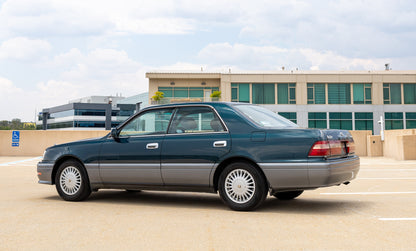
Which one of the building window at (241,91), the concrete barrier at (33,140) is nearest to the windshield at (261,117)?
the concrete barrier at (33,140)

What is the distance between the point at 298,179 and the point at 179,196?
2932 millimetres

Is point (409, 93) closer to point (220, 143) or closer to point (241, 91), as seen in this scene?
point (241, 91)

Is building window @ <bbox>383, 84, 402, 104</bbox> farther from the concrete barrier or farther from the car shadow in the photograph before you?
the car shadow

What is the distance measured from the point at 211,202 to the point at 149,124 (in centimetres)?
167

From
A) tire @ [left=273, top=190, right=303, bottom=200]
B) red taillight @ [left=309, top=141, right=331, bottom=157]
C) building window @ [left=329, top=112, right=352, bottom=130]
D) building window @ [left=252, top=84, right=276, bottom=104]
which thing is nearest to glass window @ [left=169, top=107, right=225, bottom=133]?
red taillight @ [left=309, top=141, right=331, bottom=157]

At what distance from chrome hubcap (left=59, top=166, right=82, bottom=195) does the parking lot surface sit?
244 mm

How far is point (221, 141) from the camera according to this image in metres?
6.17

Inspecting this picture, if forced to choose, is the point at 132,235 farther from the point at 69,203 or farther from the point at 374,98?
the point at 374,98

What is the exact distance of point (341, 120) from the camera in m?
48.8

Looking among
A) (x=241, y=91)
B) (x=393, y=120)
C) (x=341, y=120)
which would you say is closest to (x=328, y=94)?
(x=341, y=120)

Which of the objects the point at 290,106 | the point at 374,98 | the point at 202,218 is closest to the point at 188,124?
the point at 202,218

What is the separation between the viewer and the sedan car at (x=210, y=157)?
5.74 meters

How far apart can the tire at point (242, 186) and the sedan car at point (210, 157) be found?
0.05 feet

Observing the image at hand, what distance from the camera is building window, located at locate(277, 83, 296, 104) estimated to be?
159ft
